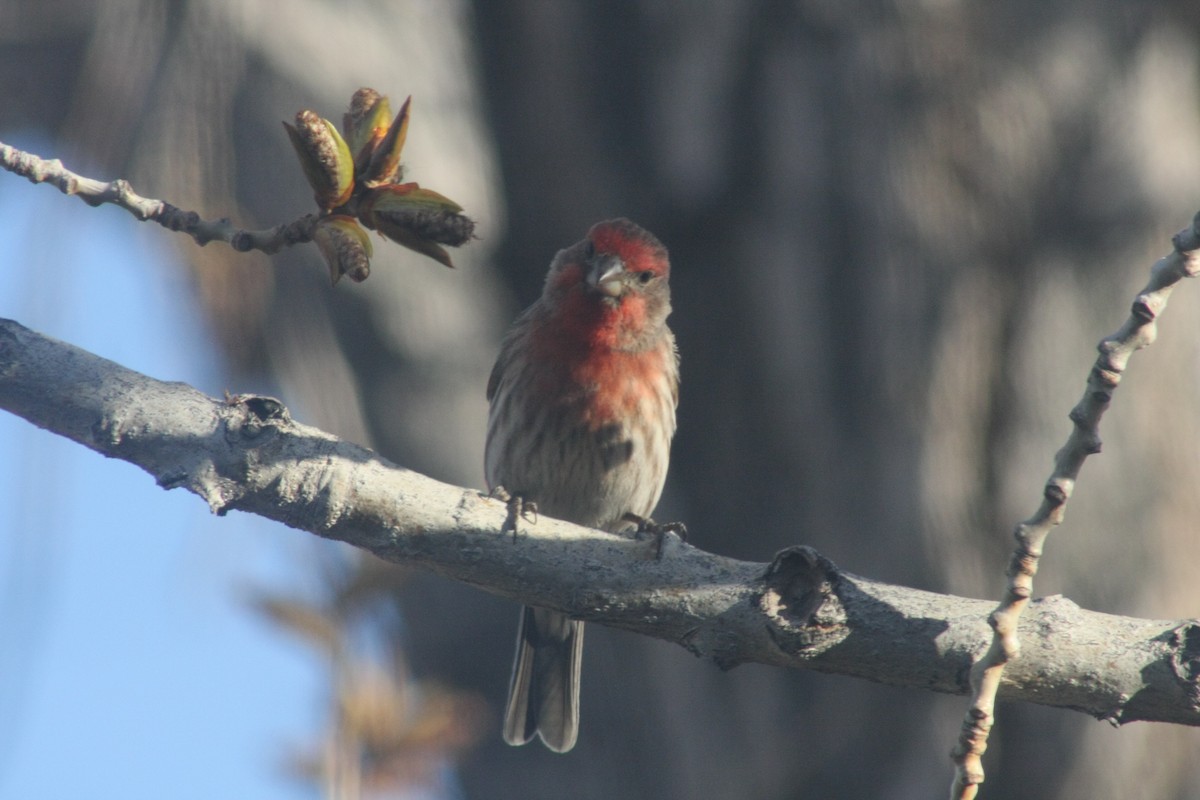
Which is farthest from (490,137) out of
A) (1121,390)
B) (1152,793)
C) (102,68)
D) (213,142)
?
(1152,793)

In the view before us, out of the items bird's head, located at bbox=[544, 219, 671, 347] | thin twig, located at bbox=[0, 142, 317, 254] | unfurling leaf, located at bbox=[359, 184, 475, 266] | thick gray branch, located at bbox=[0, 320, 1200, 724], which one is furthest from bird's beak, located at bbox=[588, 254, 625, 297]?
unfurling leaf, located at bbox=[359, 184, 475, 266]

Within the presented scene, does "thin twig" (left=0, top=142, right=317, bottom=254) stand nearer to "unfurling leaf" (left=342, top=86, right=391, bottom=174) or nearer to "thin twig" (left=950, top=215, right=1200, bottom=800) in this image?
"unfurling leaf" (left=342, top=86, right=391, bottom=174)

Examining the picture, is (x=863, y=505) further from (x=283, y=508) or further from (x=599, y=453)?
(x=283, y=508)

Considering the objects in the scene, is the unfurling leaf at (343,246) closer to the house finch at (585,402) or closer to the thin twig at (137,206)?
the thin twig at (137,206)

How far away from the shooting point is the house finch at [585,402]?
5.10 meters

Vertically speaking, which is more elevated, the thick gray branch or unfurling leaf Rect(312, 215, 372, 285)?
unfurling leaf Rect(312, 215, 372, 285)

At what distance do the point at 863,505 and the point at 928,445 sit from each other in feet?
1.38

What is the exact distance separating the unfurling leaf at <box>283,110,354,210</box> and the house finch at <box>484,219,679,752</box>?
275 cm

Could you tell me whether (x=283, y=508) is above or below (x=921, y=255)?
below

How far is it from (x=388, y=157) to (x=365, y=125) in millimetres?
111

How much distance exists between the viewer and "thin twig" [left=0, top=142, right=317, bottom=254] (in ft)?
8.00

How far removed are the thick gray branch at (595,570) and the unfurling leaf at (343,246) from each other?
2.00 feet

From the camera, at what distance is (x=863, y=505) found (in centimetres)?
623

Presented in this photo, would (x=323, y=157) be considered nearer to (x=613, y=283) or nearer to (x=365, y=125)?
(x=365, y=125)
